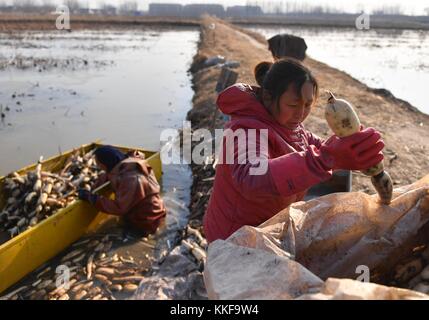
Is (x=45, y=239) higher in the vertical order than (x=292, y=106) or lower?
lower

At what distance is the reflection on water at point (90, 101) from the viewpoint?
10625 mm

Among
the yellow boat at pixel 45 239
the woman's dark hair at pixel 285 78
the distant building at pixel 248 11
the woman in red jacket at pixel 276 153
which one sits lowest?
the yellow boat at pixel 45 239

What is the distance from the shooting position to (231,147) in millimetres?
1866

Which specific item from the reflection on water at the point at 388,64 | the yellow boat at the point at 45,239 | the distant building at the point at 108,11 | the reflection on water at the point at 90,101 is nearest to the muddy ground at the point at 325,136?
the reflection on water at the point at 90,101

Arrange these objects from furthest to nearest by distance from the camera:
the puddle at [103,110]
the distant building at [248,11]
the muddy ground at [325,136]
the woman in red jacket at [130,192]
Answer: the distant building at [248,11], the puddle at [103,110], the woman in red jacket at [130,192], the muddy ground at [325,136]

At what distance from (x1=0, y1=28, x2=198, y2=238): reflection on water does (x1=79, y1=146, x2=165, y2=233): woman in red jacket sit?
0.72 meters

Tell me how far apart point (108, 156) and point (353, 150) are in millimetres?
5249

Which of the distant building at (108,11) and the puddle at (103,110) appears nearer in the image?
the puddle at (103,110)

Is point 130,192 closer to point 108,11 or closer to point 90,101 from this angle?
point 90,101

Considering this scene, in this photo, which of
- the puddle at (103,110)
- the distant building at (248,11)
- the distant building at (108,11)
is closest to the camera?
the puddle at (103,110)

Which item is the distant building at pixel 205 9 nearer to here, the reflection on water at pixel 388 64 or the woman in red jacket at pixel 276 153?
the reflection on water at pixel 388 64

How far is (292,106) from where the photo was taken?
6.31 ft

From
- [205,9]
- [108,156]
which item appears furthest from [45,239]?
[205,9]

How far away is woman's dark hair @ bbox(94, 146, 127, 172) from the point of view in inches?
249
